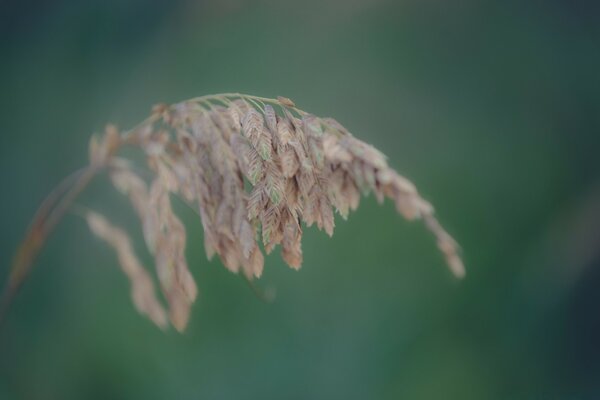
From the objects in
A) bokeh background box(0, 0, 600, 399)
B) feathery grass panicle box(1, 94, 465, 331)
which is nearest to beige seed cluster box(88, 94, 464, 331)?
feathery grass panicle box(1, 94, 465, 331)

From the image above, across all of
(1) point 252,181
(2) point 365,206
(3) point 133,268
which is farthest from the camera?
(2) point 365,206

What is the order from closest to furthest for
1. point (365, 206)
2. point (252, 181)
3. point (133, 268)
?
point (252, 181) < point (133, 268) < point (365, 206)

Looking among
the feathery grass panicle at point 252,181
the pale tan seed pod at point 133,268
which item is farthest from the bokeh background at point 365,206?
the feathery grass panicle at point 252,181

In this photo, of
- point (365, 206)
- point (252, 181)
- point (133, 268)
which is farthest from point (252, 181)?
point (365, 206)

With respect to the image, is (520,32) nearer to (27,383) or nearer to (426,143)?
(426,143)

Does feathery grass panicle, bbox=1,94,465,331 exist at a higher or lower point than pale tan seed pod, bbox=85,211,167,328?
higher

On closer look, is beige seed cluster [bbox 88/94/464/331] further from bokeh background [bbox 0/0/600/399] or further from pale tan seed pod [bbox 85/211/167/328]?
bokeh background [bbox 0/0/600/399]

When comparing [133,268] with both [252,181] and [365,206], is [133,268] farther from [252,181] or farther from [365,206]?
[365,206]
